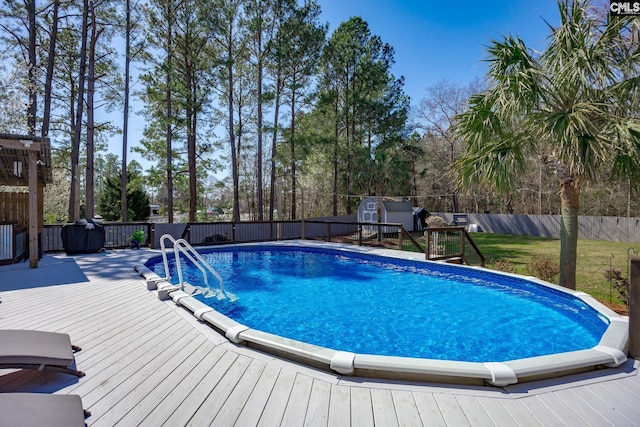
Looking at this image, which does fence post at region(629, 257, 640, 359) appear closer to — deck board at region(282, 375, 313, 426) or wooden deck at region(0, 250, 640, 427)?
wooden deck at region(0, 250, 640, 427)

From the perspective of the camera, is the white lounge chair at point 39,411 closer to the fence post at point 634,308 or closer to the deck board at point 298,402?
the deck board at point 298,402

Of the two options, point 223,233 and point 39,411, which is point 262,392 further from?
point 223,233

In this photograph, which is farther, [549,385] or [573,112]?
[573,112]

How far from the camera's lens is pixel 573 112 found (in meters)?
4.79

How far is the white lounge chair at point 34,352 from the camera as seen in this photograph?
214cm

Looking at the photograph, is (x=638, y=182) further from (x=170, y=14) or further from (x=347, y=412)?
(x=170, y=14)

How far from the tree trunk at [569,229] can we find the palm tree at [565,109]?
0.05 feet

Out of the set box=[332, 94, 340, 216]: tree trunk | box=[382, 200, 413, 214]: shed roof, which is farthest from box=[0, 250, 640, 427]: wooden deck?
box=[332, 94, 340, 216]: tree trunk

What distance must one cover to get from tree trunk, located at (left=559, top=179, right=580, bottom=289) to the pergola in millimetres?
9786

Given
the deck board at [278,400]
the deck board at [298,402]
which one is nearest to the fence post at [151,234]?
the deck board at [278,400]

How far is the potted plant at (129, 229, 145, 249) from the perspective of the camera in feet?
33.1

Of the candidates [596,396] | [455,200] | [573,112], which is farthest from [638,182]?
[455,200]

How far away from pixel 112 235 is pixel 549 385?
1198 cm

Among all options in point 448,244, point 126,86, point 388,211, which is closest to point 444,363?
point 448,244
